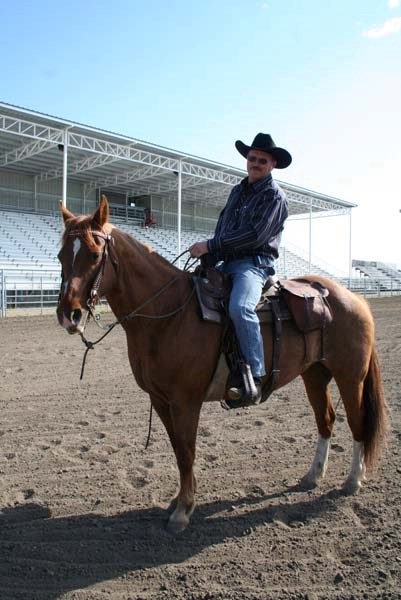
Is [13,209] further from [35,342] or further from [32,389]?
[32,389]

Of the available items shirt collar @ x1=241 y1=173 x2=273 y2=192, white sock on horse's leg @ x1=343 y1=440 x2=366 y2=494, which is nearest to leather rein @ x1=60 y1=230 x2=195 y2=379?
shirt collar @ x1=241 y1=173 x2=273 y2=192

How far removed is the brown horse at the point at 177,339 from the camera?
302cm

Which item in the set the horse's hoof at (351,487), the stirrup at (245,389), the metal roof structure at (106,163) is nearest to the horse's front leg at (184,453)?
the stirrup at (245,389)

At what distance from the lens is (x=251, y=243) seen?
353 centimetres

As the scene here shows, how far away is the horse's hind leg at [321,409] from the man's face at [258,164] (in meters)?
1.76

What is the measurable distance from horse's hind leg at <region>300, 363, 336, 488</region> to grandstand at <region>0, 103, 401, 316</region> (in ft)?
42.4

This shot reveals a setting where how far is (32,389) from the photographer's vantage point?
24.0 ft

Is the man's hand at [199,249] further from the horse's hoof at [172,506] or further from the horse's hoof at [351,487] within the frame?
the horse's hoof at [351,487]

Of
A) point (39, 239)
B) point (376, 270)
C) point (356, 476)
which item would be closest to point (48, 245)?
point (39, 239)

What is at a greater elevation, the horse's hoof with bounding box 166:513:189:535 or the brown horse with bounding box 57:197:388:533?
the brown horse with bounding box 57:197:388:533

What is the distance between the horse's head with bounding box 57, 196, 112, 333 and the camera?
113 inches

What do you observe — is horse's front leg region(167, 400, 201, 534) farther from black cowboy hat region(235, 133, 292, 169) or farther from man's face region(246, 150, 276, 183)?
black cowboy hat region(235, 133, 292, 169)

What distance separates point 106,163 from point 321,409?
24383 mm

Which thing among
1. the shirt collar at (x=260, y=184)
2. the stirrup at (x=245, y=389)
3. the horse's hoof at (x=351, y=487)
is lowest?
the horse's hoof at (x=351, y=487)
